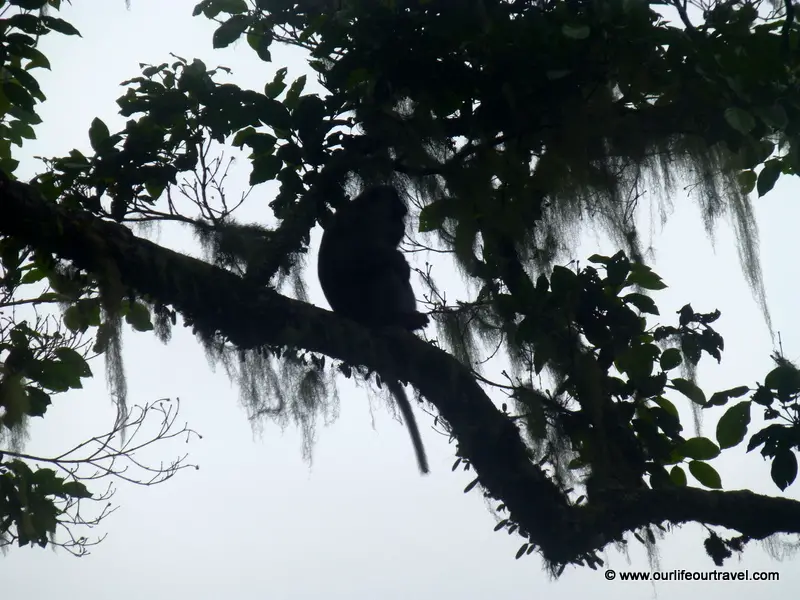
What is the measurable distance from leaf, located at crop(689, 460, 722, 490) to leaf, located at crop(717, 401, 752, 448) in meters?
0.30

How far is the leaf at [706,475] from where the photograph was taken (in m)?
2.86

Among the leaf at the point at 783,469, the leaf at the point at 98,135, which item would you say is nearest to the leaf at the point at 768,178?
the leaf at the point at 783,469

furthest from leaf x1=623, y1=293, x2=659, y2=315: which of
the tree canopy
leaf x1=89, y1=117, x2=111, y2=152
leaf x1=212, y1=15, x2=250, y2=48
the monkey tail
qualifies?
leaf x1=89, y1=117, x2=111, y2=152

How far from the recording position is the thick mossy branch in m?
3.01

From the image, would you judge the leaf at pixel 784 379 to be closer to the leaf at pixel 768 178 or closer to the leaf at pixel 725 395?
the leaf at pixel 725 395

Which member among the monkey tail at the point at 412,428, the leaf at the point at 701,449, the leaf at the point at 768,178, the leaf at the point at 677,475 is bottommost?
the leaf at the point at 677,475

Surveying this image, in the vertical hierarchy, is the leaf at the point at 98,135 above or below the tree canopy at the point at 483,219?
above

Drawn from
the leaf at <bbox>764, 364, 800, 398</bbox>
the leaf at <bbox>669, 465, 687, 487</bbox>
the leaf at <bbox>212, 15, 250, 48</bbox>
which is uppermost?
the leaf at <bbox>212, 15, 250, 48</bbox>

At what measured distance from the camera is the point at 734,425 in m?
2.59

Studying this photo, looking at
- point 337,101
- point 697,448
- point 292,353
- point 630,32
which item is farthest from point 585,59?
point 292,353

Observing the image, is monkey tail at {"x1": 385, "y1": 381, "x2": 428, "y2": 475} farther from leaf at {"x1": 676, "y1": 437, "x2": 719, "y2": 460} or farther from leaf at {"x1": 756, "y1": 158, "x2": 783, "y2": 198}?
leaf at {"x1": 756, "y1": 158, "x2": 783, "y2": 198}

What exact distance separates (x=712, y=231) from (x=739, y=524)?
4.13 feet

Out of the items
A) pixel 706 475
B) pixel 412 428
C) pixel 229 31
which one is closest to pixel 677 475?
pixel 706 475

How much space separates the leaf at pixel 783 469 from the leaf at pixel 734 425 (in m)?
0.14
